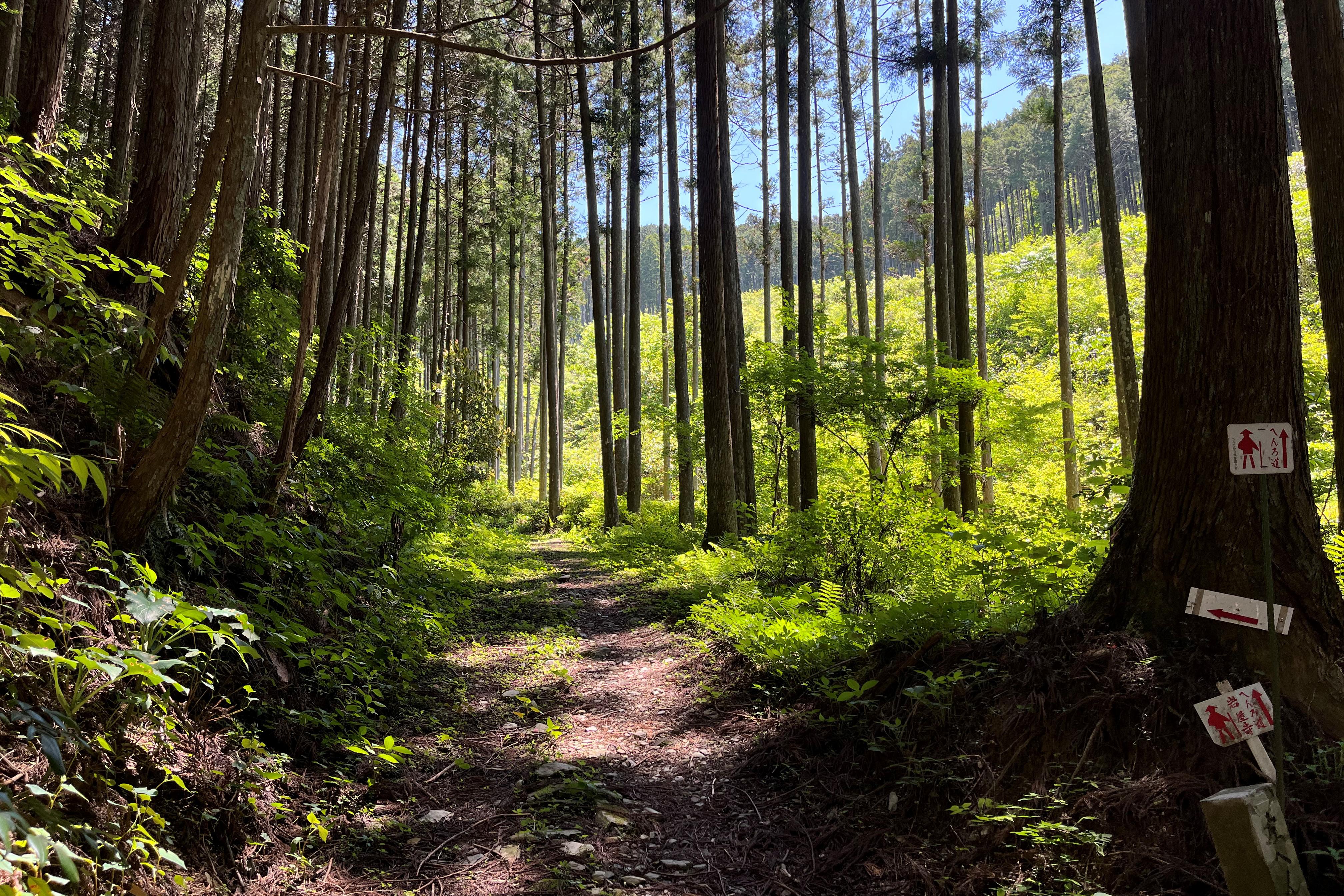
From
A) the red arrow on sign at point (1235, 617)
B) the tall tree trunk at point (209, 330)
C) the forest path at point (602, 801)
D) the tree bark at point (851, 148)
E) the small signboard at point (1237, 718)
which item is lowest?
the forest path at point (602, 801)

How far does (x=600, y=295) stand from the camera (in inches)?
663

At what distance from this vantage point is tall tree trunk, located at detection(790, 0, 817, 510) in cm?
1133

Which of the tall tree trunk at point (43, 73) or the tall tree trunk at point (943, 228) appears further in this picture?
the tall tree trunk at point (943, 228)

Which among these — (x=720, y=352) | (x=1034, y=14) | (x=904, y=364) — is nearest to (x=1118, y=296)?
(x=904, y=364)

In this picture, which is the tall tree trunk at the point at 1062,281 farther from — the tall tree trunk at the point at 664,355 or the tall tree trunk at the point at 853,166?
the tall tree trunk at the point at 664,355

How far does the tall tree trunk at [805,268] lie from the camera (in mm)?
11328

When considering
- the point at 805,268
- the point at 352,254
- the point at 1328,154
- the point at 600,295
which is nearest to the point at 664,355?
the point at 600,295

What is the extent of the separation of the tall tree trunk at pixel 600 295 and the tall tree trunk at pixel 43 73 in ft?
35.1

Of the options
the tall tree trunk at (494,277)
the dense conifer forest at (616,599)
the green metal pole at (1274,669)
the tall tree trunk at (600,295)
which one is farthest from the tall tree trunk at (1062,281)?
the tall tree trunk at (494,277)

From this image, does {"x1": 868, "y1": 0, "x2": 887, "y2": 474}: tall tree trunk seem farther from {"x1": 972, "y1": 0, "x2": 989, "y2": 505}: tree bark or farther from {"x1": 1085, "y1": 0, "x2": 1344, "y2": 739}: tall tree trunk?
{"x1": 1085, "y1": 0, "x2": 1344, "y2": 739}: tall tree trunk

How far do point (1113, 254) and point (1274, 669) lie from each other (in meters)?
9.19

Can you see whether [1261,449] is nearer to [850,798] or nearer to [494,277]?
[850,798]

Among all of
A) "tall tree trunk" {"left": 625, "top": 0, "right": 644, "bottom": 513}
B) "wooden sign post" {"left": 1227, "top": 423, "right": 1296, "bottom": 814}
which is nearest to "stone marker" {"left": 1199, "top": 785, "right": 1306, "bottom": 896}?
"wooden sign post" {"left": 1227, "top": 423, "right": 1296, "bottom": 814}

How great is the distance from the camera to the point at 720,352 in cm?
1064
